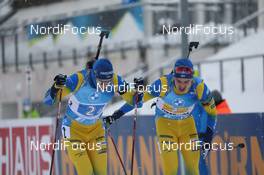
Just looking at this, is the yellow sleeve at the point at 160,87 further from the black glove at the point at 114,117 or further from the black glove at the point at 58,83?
the black glove at the point at 58,83

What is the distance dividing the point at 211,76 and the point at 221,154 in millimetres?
6347

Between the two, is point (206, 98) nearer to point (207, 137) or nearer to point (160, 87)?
point (207, 137)

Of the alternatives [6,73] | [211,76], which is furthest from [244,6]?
[6,73]

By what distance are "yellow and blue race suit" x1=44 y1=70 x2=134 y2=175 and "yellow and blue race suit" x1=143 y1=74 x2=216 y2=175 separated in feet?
2.03

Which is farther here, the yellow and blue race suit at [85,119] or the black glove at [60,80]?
the yellow and blue race suit at [85,119]

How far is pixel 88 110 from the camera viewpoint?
9.85 meters

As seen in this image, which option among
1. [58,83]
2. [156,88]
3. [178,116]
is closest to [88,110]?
[58,83]

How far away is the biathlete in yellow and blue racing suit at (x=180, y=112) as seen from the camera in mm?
9484

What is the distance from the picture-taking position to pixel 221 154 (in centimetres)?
1050

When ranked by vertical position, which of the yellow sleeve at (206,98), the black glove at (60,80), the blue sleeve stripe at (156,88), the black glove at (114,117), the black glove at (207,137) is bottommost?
the black glove at (207,137)

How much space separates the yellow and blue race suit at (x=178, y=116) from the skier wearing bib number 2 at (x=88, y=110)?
0.57 meters

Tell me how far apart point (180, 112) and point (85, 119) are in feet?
4.06

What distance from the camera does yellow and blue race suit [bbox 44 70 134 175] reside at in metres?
9.72

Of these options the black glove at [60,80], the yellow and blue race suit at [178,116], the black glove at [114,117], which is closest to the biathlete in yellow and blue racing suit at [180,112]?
the yellow and blue race suit at [178,116]
